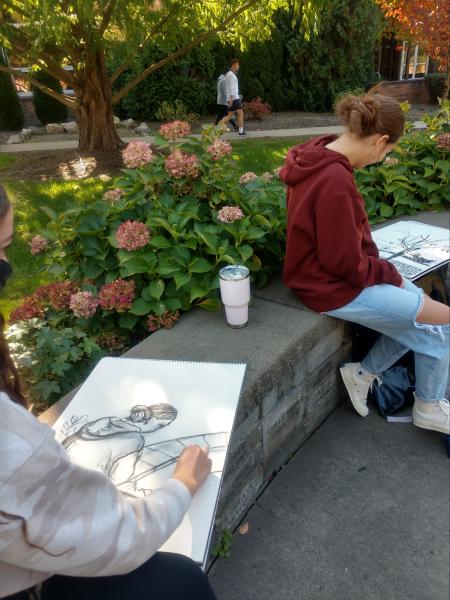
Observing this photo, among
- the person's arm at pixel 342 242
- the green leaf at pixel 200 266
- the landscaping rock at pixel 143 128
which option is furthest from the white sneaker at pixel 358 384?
the landscaping rock at pixel 143 128

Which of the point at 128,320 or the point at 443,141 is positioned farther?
the point at 443,141

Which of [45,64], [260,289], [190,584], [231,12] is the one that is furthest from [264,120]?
[190,584]

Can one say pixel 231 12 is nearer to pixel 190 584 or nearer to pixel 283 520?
pixel 283 520

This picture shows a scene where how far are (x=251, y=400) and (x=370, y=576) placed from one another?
0.78 meters

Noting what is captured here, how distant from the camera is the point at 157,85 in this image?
41.4 ft

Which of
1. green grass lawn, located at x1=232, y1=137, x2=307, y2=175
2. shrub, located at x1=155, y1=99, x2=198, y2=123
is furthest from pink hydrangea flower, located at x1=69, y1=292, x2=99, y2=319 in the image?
shrub, located at x1=155, y1=99, x2=198, y2=123

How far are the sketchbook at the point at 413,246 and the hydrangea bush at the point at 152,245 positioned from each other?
0.68 metres

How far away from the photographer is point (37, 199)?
5.95m

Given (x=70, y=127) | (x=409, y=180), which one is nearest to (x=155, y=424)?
(x=409, y=180)

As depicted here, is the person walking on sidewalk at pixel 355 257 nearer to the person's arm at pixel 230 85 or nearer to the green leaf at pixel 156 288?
the green leaf at pixel 156 288

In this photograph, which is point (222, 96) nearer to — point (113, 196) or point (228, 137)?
point (228, 137)

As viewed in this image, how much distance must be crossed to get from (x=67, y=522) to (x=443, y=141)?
4051 mm

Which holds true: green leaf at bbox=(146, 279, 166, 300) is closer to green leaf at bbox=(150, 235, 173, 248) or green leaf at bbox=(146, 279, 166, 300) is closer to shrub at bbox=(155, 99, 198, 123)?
green leaf at bbox=(150, 235, 173, 248)

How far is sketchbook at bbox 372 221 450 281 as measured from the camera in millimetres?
2709
